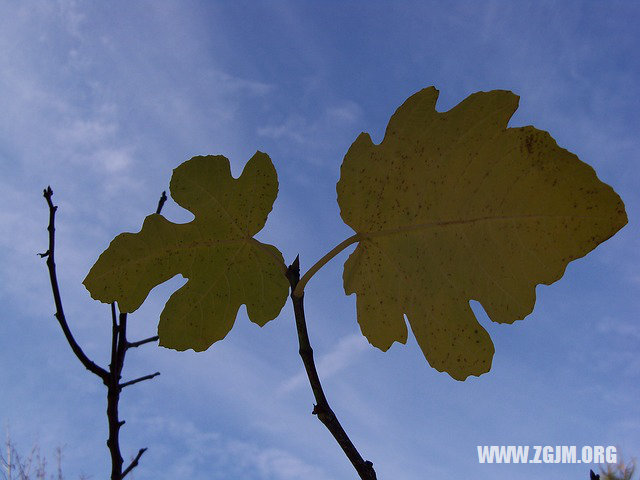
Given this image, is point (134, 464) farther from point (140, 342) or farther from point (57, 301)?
point (57, 301)

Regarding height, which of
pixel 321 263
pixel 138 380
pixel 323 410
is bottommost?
pixel 323 410

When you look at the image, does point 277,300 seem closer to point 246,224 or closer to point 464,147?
point 246,224

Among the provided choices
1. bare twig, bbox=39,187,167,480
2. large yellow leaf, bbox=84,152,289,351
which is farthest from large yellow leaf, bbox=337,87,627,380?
bare twig, bbox=39,187,167,480

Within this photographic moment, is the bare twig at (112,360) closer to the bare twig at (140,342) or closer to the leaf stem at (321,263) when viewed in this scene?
the bare twig at (140,342)

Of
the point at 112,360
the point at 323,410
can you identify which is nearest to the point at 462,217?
the point at 323,410

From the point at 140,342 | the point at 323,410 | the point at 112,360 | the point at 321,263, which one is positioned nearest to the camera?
the point at 323,410

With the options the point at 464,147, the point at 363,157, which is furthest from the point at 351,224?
the point at 464,147

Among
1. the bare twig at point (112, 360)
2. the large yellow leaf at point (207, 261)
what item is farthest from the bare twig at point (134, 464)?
the large yellow leaf at point (207, 261)
